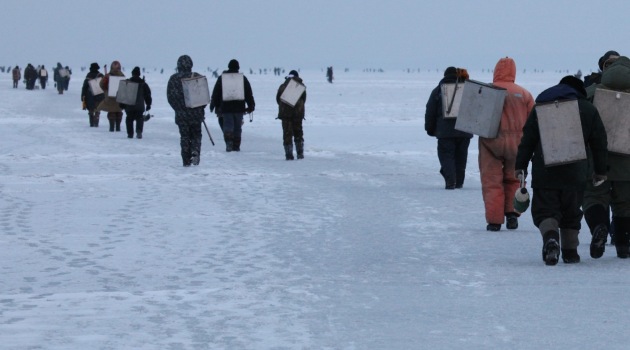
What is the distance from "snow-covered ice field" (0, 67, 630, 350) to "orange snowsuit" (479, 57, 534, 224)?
321 mm

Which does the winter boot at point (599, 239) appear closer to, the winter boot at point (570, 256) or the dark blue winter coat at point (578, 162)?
the winter boot at point (570, 256)

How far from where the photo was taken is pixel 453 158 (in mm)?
15141

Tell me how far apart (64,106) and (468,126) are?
127 ft

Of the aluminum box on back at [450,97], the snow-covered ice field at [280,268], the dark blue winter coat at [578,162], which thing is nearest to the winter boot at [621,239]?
the snow-covered ice field at [280,268]

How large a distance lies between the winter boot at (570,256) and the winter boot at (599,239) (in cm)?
14

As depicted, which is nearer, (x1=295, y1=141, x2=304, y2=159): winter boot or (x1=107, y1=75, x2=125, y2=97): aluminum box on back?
(x1=295, y1=141, x2=304, y2=159): winter boot

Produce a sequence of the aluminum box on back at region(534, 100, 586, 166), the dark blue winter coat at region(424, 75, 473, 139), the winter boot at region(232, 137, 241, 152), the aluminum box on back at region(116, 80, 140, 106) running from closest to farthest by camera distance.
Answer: the aluminum box on back at region(534, 100, 586, 166)
the dark blue winter coat at region(424, 75, 473, 139)
the winter boot at region(232, 137, 241, 152)
the aluminum box on back at region(116, 80, 140, 106)

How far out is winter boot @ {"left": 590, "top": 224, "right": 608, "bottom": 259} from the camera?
895 cm

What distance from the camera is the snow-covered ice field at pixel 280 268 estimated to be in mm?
6375

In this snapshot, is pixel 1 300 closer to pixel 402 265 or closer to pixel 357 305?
pixel 357 305

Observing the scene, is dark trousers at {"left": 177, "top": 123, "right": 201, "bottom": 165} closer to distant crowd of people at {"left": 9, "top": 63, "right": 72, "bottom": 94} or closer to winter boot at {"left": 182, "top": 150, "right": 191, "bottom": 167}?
winter boot at {"left": 182, "top": 150, "right": 191, "bottom": 167}

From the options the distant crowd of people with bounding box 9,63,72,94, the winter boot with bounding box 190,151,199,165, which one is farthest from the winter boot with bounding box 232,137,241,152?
the distant crowd of people with bounding box 9,63,72,94

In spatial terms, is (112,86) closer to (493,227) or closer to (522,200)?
(493,227)

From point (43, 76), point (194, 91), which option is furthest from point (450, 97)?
point (43, 76)
